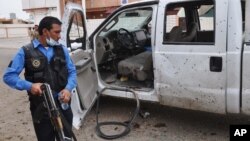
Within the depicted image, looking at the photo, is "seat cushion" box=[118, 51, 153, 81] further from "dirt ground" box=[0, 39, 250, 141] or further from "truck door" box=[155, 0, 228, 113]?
"dirt ground" box=[0, 39, 250, 141]

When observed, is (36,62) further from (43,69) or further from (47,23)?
(47,23)

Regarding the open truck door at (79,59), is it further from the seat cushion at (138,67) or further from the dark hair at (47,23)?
the dark hair at (47,23)

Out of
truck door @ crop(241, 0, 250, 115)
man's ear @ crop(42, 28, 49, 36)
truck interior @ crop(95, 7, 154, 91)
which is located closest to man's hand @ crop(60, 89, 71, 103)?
man's ear @ crop(42, 28, 49, 36)

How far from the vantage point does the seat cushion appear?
4844 mm

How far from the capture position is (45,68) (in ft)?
9.16

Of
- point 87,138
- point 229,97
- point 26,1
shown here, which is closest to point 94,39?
point 87,138

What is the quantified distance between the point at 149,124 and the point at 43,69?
2433mm

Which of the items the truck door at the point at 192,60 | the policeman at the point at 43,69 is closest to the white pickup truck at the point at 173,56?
the truck door at the point at 192,60

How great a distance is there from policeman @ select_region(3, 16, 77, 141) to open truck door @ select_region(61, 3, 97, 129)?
142 centimetres

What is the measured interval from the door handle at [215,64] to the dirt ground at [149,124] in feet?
3.16

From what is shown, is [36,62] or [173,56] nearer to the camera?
[36,62]

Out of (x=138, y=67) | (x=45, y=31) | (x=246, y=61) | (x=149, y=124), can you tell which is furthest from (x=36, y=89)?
(x=149, y=124)

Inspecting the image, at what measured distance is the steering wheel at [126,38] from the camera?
18.0 ft

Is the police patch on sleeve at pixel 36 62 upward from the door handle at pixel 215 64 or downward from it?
upward
